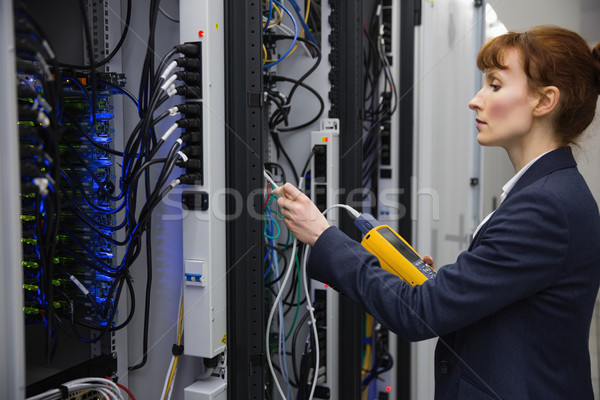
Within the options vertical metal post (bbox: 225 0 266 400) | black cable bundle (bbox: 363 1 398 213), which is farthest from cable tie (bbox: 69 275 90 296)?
black cable bundle (bbox: 363 1 398 213)

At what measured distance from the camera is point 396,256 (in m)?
1.25

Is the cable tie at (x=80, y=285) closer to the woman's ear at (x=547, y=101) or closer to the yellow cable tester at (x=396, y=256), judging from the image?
the yellow cable tester at (x=396, y=256)

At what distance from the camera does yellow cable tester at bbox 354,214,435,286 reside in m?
1.24

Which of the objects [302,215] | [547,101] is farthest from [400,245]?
[547,101]

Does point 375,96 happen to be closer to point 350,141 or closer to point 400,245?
point 350,141

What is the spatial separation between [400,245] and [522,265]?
36cm

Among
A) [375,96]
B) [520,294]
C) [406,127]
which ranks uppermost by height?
[375,96]

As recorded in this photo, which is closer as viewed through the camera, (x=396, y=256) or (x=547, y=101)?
(x=547, y=101)

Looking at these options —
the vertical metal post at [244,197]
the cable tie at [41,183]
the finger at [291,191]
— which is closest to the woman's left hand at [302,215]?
the finger at [291,191]

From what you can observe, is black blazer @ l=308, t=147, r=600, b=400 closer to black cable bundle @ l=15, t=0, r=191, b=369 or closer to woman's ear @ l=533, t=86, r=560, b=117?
woman's ear @ l=533, t=86, r=560, b=117

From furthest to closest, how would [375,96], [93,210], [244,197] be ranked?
[375,96] < [93,210] < [244,197]

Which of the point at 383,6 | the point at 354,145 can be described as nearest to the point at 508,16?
the point at 383,6

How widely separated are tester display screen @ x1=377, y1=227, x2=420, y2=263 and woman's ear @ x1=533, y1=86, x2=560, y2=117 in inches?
17.5

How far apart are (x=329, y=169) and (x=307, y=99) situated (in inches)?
15.9
